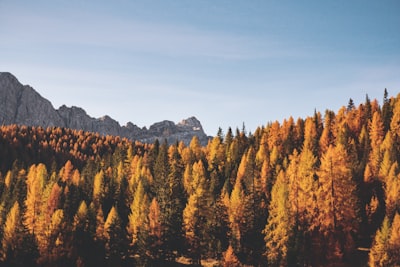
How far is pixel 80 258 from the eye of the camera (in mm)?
73625

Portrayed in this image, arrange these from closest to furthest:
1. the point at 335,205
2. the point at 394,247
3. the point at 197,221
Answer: the point at 394,247
the point at 335,205
the point at 197,221

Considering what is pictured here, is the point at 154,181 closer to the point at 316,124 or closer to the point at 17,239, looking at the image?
the point at 17,239

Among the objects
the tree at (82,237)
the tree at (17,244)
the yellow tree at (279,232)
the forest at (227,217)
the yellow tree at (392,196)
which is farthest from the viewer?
the tree at (82,237)

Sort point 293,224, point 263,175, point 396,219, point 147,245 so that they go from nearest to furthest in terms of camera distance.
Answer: point 396,219, point 293,224, point 147,245, point 263,175

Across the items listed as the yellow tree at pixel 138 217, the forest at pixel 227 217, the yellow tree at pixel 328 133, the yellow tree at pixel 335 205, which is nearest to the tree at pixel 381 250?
the forest at pixel 227 217

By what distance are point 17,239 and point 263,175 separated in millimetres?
51722

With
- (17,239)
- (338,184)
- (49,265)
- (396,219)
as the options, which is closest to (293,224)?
(338,184)

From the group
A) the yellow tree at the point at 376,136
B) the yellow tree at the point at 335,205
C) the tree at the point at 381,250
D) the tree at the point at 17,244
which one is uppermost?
the yellow tree at the point at 376,136

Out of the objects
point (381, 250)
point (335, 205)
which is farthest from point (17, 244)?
point (381, 250)

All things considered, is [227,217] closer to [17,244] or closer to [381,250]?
[381,250]

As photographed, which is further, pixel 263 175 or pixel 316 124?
pixel 316 124

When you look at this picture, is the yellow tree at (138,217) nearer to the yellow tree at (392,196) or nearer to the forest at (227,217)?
the forest at (227,217)

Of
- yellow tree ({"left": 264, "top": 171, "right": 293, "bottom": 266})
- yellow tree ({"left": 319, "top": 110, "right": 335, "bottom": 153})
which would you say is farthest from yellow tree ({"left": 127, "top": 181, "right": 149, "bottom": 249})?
yellow tree ({"left": 319, "top": 110, "right": 335, "bottom": 153})

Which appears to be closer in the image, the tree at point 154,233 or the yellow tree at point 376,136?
the tree at point 154,233
